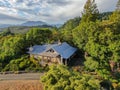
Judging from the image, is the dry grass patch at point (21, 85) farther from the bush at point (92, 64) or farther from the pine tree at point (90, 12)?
the pine tree at point (90, 12)

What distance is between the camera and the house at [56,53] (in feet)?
191

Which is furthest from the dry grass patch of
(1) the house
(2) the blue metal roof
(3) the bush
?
(2) the blue metal roof

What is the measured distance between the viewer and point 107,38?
174 ft

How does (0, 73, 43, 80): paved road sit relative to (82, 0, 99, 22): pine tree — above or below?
below

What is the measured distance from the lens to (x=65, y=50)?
196 ft

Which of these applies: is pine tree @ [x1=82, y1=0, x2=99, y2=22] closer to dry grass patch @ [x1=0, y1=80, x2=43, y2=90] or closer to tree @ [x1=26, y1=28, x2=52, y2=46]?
tree @ [x1=26, y1=28, x2=52, y2=46]

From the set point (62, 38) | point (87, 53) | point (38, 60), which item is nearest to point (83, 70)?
point (87, 53)

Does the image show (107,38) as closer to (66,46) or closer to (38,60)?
(66,46)

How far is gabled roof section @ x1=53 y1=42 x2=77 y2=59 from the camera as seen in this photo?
191 feet

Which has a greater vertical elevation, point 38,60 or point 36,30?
point 36,30

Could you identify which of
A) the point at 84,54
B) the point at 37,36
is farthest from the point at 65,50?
the point at 37,36

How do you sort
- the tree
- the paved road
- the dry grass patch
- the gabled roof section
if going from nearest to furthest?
the dry grass patch, the paved road, the gabled roof section, the tree

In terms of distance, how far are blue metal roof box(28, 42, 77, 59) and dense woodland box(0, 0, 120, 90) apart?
209cm

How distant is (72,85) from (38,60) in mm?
28618
